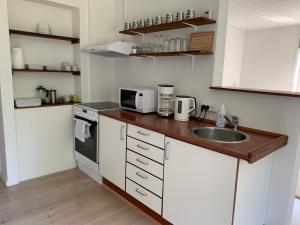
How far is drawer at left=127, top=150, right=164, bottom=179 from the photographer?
189cm

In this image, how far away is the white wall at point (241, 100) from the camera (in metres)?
1.71

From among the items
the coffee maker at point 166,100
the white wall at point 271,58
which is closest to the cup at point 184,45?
the coffee maker at point 166,100

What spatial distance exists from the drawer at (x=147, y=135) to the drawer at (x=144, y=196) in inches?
18.8

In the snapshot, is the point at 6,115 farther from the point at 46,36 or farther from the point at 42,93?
the point at 46,36

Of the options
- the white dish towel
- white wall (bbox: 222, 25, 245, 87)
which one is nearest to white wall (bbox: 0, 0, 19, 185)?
the white dish towel

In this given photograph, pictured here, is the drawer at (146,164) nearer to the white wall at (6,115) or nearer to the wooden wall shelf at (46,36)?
the white wall at (6,115)

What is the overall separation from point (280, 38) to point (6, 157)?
5.34 m

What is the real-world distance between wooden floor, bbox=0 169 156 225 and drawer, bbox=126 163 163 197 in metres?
0.33

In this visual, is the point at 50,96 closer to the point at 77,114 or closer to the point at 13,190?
the point at 77,114

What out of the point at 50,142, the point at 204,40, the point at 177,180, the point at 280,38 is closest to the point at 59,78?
the point at 50,142

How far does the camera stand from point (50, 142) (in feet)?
9.31

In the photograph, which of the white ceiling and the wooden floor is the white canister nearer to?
the wooden floor

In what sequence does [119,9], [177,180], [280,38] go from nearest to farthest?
1. [177,180]
2. [119,9]
3. [280,38]

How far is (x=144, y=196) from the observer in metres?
2.06
